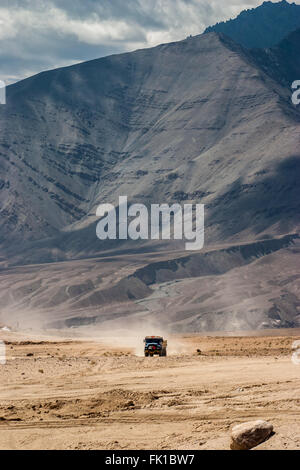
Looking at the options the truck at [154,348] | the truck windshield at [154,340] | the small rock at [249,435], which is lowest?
the small rock at [249,435]

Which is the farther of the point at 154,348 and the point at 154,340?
the point at 154,340

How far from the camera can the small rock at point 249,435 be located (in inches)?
739

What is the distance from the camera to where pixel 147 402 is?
25516 mm

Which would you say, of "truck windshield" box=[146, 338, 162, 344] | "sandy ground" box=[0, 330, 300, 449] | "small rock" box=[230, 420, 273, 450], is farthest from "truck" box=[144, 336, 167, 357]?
"small rock" box=[230, 420, 273, 450]

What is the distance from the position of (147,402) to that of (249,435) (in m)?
7.13

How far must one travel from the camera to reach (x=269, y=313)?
4973 inches

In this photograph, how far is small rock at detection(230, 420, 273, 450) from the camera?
61.6ft

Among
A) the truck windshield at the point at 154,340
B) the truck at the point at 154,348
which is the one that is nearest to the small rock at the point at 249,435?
the truck at the point at 154,348

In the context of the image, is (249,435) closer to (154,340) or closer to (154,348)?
(154,348)

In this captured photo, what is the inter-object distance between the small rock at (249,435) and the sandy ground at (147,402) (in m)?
0.24

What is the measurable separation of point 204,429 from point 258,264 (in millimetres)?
145782

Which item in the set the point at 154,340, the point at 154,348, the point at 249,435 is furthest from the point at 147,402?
the point at 154,340

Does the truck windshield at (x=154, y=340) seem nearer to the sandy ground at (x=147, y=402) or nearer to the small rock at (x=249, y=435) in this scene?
the sandy ground at (x=147, y=402)

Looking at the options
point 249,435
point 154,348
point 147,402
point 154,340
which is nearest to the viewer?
point 249,435
